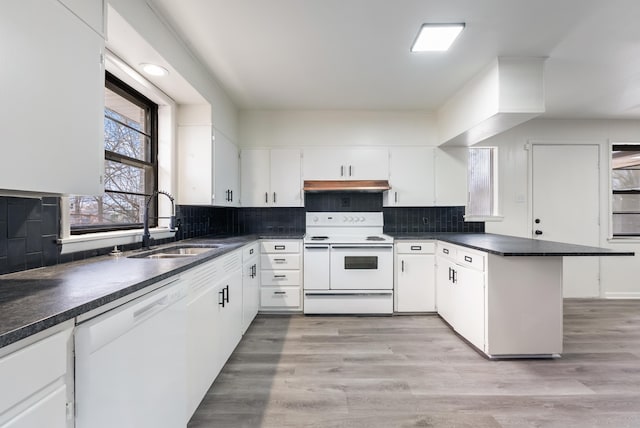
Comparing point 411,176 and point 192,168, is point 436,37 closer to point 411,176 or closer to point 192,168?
point 411,176

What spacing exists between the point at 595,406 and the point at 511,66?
249cm

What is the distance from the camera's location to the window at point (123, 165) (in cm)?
192

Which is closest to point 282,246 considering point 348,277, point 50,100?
point 348,277

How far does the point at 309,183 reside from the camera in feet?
11.8

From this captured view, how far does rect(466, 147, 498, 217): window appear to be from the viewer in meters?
3.97

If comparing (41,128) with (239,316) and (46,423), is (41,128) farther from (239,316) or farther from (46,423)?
(239,316)

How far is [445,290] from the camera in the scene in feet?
10.2

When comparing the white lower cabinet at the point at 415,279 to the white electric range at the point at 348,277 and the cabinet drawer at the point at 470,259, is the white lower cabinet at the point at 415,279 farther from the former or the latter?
the cabinet drawer at the point at 470,259

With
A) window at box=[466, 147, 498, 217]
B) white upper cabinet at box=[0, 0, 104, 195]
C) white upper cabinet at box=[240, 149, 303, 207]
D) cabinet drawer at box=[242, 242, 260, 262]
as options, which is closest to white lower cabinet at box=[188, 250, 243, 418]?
cabinet drawer at box=[242, 242, 260, 262]

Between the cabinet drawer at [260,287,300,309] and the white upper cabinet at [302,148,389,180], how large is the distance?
1400 mm

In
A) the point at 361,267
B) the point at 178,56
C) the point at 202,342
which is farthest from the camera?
the point at 361,267

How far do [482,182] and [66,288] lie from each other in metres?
4.38

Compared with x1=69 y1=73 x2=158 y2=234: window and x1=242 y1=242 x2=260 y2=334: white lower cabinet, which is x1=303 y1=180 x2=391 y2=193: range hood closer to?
x1=242 y1=242 x2=260 y2=334: white lower cabinet

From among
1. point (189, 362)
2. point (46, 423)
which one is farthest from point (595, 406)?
point (46, 423)
